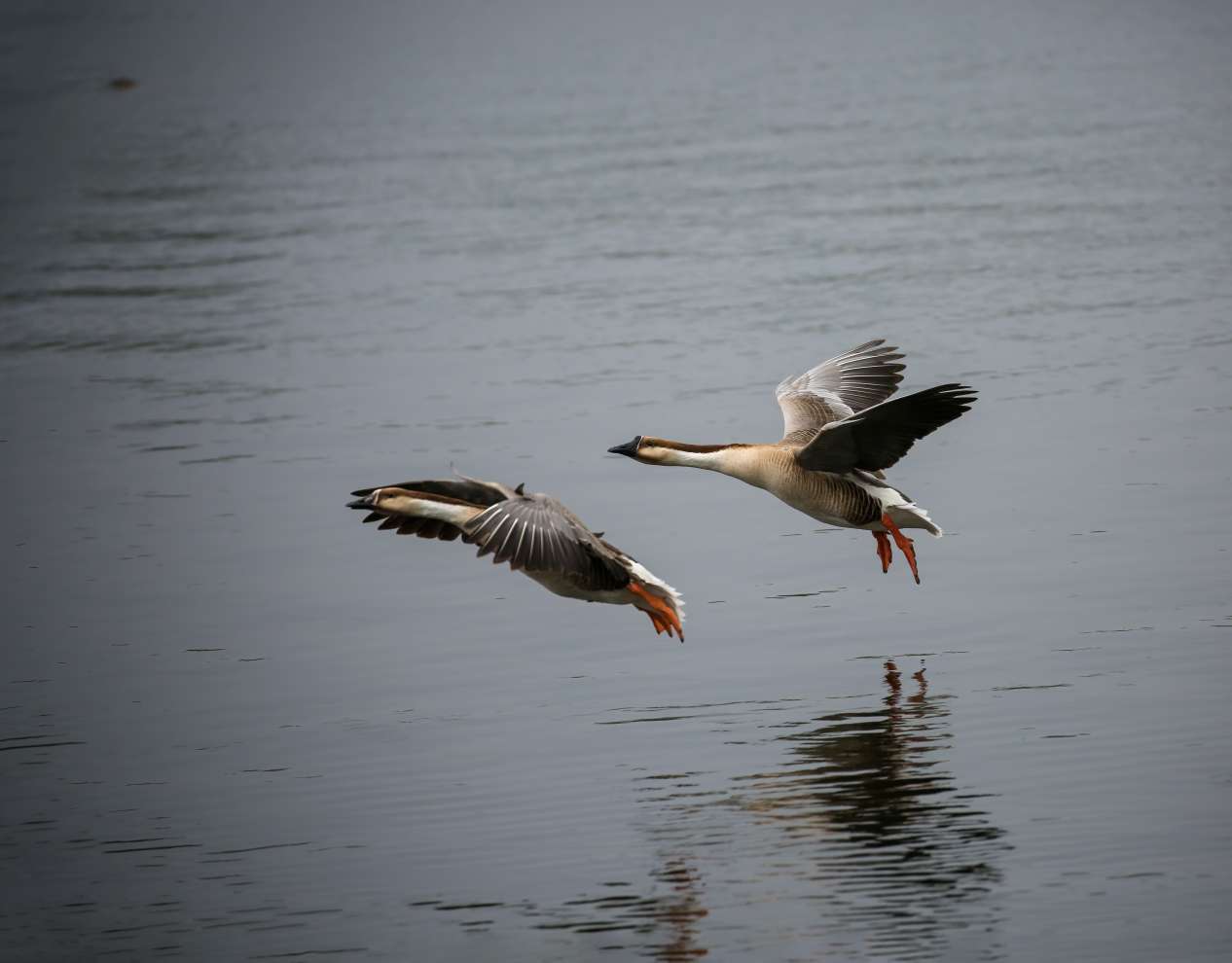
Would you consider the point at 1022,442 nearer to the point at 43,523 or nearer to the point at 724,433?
the point at 724,433

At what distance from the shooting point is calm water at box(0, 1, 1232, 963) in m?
6.97

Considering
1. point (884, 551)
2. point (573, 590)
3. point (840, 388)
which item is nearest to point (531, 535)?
point (573, 590)

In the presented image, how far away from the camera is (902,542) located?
1035cm

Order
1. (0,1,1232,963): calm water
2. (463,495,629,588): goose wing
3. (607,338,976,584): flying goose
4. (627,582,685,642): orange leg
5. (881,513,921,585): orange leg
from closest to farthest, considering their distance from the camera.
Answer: (0,1,1232,963): calm water < (463,495,629,588): goose wing < (627,582,685,642): orange leg < (607,338,976,584): flying goose < (881,513,921,585): orange leg

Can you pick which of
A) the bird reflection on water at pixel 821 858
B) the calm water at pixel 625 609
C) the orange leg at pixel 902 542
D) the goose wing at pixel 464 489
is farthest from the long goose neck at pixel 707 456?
the bird reflection on water at pixel 821 858

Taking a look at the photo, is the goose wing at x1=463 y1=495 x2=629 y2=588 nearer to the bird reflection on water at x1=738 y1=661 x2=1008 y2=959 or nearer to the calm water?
the calm water

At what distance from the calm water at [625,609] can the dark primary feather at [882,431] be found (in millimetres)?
755

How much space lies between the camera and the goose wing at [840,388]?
437 inches

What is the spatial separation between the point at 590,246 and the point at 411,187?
25.1 ft

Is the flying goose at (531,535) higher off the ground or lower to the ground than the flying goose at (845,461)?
lower

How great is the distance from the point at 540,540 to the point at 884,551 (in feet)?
9.27

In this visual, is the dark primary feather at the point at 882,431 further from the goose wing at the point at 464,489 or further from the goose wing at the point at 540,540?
the goose wing at the point at 464,489

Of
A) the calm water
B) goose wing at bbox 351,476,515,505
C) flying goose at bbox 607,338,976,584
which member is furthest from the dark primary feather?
goose wing at bbox 351,476,515,505

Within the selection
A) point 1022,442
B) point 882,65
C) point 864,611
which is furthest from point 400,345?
point 882,65
